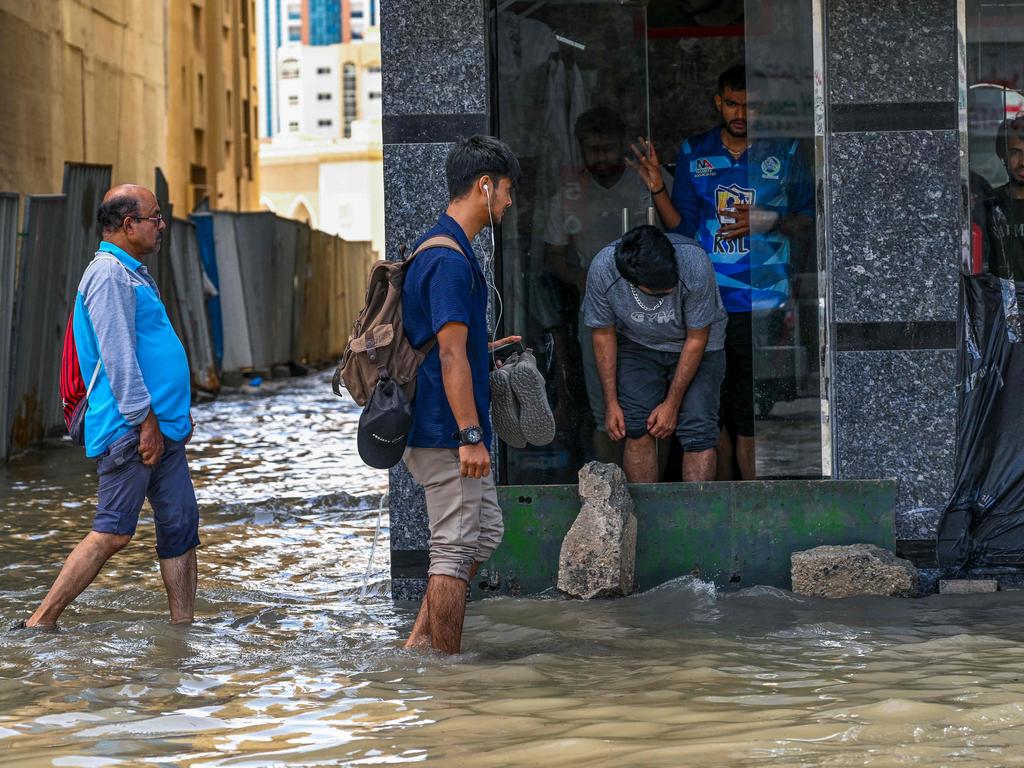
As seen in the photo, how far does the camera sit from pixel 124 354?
575cm

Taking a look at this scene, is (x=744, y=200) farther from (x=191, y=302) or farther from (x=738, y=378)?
(x=191, y=302)

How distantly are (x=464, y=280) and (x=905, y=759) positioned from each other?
2163 millimetres

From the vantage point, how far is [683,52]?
8680mm

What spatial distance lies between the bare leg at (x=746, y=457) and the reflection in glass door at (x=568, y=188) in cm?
62

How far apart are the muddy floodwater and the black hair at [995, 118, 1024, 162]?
1.95 metres

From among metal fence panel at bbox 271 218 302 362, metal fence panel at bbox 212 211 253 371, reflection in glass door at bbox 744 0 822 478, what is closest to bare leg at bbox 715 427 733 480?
reflection in glass door at bbox 744 0 822 478

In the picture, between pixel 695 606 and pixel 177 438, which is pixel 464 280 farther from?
pixel 695 606

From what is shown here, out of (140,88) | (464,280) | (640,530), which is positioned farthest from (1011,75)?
(140,88)

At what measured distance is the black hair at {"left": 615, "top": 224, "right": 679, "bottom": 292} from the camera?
266 inches

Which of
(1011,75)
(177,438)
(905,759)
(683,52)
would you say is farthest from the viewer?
(683,52)

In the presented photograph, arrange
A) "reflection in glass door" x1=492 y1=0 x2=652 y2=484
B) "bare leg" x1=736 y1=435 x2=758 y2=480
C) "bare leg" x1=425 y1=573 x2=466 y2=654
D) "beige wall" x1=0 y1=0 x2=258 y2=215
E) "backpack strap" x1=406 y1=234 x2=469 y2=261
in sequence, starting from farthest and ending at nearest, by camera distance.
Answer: "beige wall" x1=0 y1=0 x2=258 y2=215, "bare leg" x1=736 y1=435 x2=758 y2=480, "reflection in glass door" x1=492 y1=0 x2=652 y2=484, "bare leg" x1=425 y1=573 x2=466 y2=654, "backpack strap" x1=406 y1=234 x2=469 y2=261

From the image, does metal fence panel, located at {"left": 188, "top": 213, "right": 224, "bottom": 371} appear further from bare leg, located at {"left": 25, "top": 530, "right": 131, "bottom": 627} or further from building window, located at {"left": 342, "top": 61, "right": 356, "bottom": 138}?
building window, located at {"left": 342, "top": 61, "right": 356, "bottom": 138}

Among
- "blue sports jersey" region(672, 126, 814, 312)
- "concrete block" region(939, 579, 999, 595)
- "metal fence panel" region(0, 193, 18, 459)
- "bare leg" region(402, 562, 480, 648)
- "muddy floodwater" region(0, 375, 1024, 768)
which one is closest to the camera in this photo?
"muddy floodwater" region(0, 375, 1024, 768)

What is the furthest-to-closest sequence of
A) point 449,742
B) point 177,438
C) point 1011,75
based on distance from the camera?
point 1011,75, point 177,438, point 449,742
